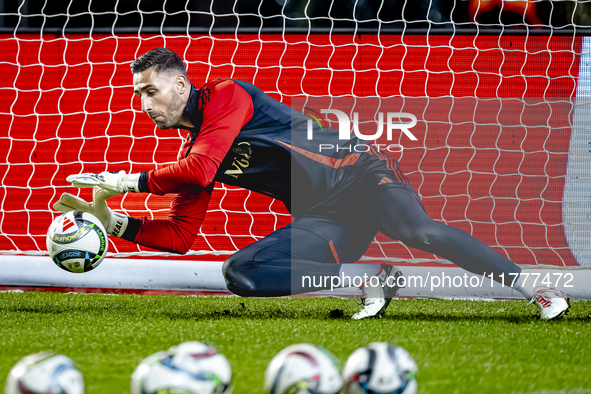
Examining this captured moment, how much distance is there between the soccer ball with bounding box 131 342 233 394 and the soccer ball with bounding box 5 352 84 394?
0.15 meters

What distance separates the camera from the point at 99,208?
3.46 metres

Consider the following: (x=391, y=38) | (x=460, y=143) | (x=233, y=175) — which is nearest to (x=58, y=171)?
(x=233, y=175)

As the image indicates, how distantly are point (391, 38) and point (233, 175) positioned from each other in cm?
232

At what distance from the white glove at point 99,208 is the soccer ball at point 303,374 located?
2.25m

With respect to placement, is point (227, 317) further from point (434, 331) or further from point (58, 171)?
point (58, 171)

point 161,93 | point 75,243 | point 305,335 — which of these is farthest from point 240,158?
point 305,335

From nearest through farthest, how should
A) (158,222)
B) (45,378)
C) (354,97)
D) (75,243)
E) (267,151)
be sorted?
1. (45,378)
2. (75,243)
3. (267,151)
4. (158,222)
5. (354,97)

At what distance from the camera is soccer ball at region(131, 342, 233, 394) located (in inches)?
52.8

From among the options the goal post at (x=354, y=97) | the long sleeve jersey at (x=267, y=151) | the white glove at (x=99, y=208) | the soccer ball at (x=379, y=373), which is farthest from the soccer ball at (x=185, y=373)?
the goal post at (x=354, y=97)

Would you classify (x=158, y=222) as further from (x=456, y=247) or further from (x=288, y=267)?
(x=456, y=247)

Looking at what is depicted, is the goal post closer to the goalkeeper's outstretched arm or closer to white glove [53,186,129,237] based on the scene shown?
the goalkeeper's outstretched arm

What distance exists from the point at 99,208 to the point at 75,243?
503 millimetres

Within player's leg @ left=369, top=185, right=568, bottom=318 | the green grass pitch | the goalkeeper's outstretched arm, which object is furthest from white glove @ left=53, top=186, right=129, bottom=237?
player's leg @ left=369, top=185, right=568, bottom=318

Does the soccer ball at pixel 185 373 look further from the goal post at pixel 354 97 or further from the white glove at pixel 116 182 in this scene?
the goal post at pixel 354 97
